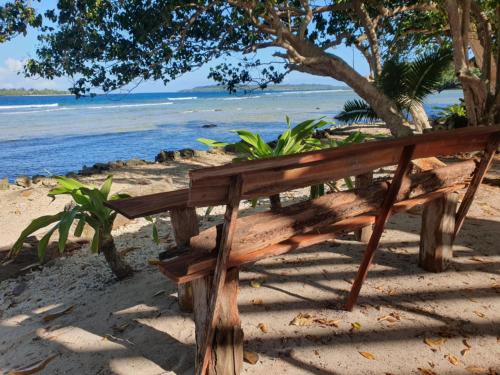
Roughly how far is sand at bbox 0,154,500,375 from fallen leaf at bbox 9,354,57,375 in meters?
0.04

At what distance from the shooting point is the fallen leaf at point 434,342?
2.14 meters

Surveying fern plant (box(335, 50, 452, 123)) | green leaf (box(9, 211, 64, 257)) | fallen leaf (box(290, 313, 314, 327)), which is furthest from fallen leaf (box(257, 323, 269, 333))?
fern plant (box(335, 50, 452, 123))

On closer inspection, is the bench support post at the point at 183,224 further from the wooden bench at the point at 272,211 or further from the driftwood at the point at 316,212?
the driftwood at the point at 316,212

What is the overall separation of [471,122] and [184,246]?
6090mm

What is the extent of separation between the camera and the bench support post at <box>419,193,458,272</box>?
2.80m

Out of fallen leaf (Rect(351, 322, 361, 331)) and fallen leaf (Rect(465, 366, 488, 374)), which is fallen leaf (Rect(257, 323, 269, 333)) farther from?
fallen leaf (Rect(465, 366, 488, 374))

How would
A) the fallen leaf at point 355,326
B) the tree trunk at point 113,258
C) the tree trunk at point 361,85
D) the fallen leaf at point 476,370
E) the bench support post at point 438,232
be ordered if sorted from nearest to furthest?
the fallen leaf at point 476,370, the fallen leaf at point 355,326, the bench support post at point 438,232, the tree trunk at point 113,258, the tree trunk at point 361,85

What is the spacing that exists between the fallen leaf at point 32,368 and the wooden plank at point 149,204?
99 cm

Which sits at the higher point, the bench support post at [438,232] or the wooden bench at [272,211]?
the wooden bench at [272,211]

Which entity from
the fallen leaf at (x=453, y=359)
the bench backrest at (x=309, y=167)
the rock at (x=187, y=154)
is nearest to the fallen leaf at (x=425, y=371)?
the fallen leaf at (x=453, y=359)

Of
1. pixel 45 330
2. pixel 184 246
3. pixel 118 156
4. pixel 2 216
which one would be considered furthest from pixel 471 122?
pixel 118 156

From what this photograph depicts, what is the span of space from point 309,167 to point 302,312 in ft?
3.87

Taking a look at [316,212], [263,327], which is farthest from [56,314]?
[316,212]

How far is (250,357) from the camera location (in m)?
2.09
